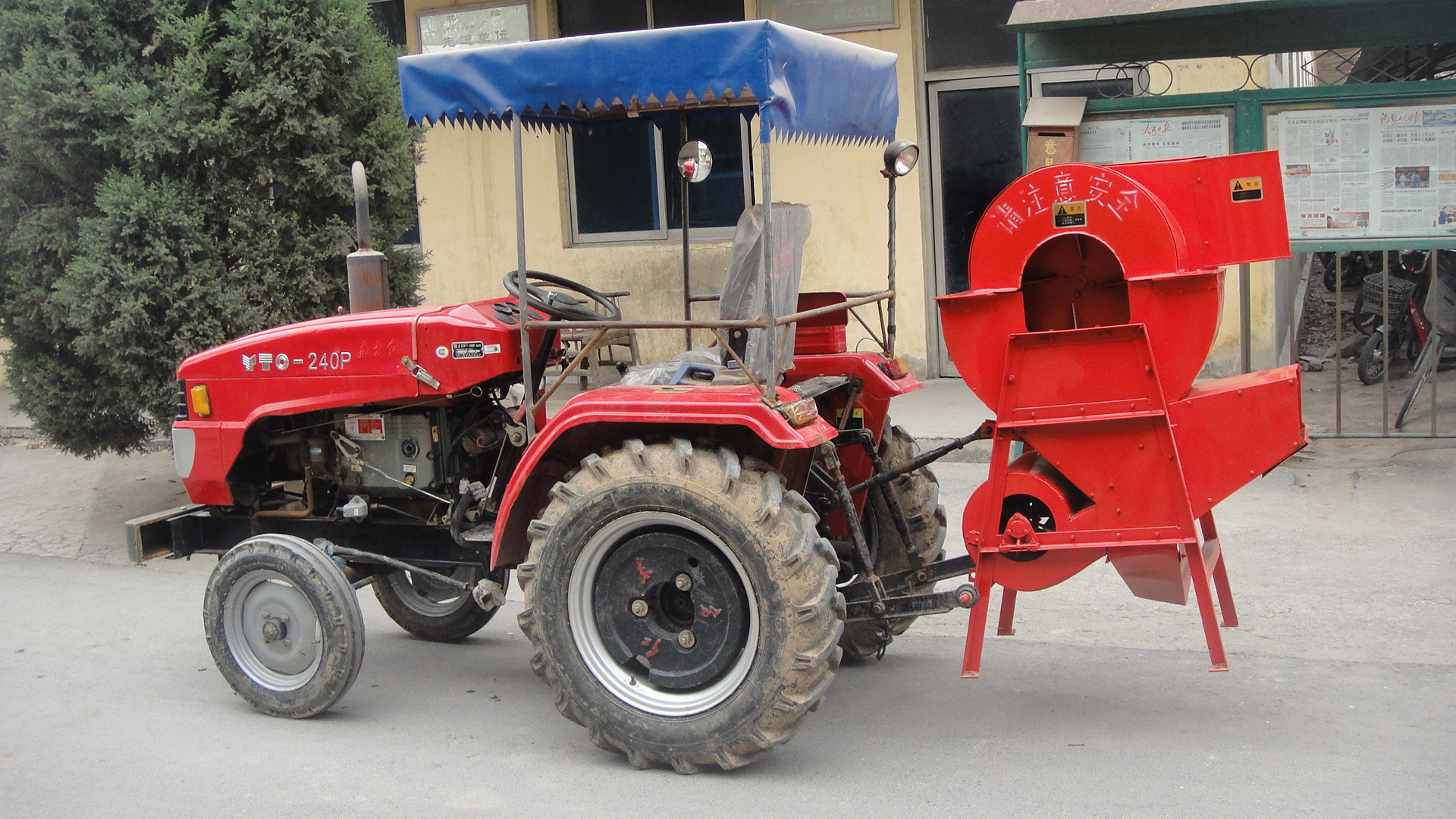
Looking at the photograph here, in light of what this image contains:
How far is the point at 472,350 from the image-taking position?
4.59m

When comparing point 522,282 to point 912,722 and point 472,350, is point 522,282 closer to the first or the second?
point 472,350

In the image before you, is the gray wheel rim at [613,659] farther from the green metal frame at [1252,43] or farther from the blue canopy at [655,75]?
the green metal frame at [1252,43]

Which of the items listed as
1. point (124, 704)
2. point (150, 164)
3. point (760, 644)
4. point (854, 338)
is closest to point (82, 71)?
point (150, 164)

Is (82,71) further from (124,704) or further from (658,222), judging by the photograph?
(658,222)

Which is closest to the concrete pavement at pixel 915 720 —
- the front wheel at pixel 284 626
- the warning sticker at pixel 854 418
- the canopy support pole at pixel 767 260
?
the front wheel at pixel 284 626

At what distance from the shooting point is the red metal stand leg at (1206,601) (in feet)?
13.0

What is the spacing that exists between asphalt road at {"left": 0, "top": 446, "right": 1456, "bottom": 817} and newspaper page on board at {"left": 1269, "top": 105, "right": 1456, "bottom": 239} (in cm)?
199

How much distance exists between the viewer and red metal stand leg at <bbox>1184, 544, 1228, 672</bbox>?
3.96 metres

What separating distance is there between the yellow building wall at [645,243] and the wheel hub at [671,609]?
614 centimetres

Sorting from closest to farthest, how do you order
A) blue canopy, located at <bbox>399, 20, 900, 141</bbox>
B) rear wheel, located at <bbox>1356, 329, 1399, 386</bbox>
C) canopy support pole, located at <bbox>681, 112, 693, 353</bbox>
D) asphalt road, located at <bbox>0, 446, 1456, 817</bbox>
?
blue canopy, located at <bbox>399, 20, 900, 141</bbox> → asphalt road, located at <bbox>0, 446, 1456, 817</bbox> → canopy support pole, located at <bbox>681, 112, 693, 353</bbox> → rear wheel, located at <bbox>1356, 329, 1399, 386</bbox>

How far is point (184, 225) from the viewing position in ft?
23.0

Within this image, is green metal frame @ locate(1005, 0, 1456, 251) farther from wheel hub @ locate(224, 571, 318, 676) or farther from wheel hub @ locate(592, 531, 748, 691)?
wheel hub @ locate(224, 571, 318, 676)

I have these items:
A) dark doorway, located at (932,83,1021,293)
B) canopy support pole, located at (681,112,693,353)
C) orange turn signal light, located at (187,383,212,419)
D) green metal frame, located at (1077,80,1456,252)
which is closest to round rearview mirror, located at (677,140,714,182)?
canopy support pole, located at (681,112,693,353)

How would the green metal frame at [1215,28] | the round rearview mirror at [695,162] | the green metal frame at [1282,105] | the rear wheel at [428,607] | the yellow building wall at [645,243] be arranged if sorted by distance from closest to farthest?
the round rearview mirror at [695,162] → the rear wheel at [428,607] → the green metal frame at [1215,28] → the green metal frame at [1282,105] → the yellow building wall at [645,243]
